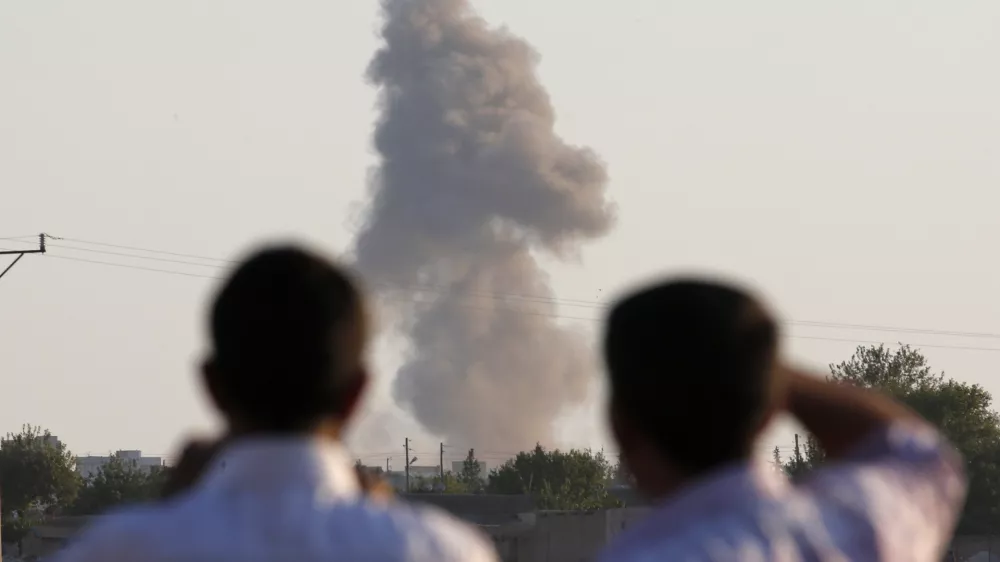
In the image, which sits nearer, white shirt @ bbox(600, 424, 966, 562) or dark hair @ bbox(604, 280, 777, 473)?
white shirt @ bbox(600, 424, 966, 562)

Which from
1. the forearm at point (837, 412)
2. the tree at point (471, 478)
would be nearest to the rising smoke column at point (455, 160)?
the tree at point (471, 478)

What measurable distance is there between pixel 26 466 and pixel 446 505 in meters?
32.3

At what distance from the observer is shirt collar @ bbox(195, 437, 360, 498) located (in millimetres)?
3221

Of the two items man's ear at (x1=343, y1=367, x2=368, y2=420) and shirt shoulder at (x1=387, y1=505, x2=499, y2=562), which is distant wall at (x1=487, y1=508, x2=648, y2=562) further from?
shirt shoulder at (x1=387, y1=505, x2=499, y2=562)

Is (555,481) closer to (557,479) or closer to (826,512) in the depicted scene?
(557,479)

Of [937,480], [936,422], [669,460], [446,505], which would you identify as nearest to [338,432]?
[669,460]

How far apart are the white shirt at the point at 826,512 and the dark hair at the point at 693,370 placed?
2.9 inches

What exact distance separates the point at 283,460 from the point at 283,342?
0.71 feet

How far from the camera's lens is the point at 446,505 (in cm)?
9025

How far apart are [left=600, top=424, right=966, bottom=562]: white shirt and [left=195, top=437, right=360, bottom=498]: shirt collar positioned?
1.66ft

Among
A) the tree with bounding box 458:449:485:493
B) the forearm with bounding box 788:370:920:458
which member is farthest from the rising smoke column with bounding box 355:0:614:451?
the forearm with bounding box 788:370:920:458

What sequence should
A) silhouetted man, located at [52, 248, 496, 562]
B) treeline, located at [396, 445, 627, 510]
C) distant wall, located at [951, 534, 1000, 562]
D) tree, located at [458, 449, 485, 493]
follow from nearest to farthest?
silhouetted man, located at [52, 248, 496, 562] → distant wall, located at [951, 534, 1000, 562] → treeline, located at [396, 445, 627, 510] → tree, located at [458, 449, 485, 493]

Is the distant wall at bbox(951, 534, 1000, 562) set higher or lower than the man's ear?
higher

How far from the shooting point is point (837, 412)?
3.60m
